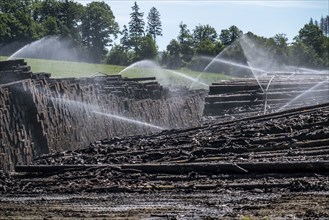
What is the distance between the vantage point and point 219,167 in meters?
14.4

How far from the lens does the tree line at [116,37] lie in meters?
77.1

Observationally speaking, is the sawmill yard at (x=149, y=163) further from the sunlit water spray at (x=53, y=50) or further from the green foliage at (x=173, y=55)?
the green foliage at (x=173, y=55)

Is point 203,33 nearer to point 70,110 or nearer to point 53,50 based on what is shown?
point 53,50

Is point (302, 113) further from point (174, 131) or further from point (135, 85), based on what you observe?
point (135, 85)

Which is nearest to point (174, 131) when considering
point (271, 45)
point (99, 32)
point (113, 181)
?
point (113, 181)

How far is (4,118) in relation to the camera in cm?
1772

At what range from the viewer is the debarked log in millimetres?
13578

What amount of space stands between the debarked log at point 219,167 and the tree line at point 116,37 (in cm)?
5184

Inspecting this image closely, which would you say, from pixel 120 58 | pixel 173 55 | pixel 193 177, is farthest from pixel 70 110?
pixel 173 55

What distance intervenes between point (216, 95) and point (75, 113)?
715cm

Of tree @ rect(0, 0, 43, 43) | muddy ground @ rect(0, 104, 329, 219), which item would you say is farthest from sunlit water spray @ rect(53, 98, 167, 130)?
tree @ rect(0, 0, 43, 43)

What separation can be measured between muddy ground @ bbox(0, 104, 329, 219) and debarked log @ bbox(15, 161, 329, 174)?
0.02 meters

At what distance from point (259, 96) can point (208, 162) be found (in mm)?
12770

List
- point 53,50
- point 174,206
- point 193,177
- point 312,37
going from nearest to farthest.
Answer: point 174,206 → point 193,177 → point 53,50 → point 312,37
